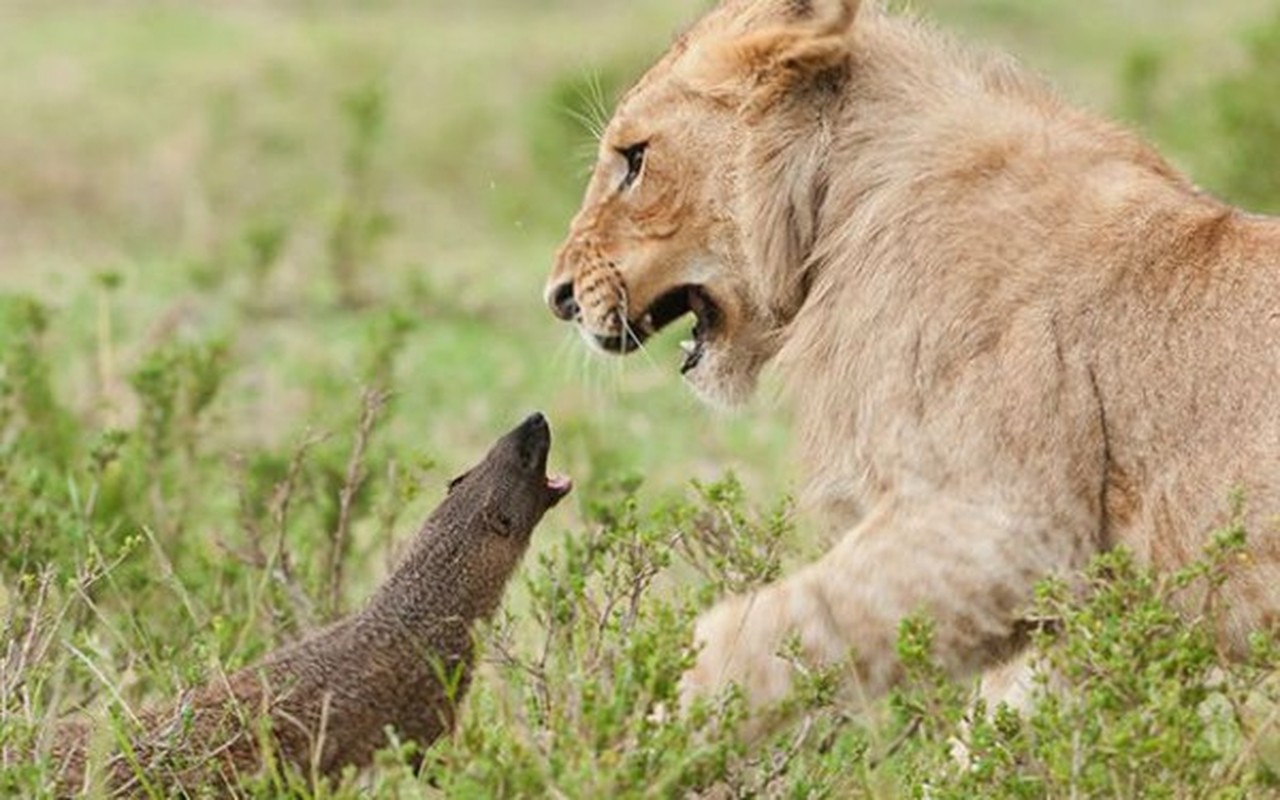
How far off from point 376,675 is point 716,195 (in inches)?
42.6

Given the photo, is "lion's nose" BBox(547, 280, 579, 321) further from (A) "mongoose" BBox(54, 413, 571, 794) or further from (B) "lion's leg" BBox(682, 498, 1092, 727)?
(B) "lion's leg" BBox(682, 498, 1092, 727)

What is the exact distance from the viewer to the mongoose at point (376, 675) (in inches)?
179

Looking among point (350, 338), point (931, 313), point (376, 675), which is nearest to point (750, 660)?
point (931, 313)

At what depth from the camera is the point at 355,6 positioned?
767 inches

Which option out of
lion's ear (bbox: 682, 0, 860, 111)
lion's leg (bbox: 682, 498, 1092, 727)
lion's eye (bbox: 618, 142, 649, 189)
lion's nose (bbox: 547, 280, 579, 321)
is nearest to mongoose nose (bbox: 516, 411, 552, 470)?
lion's nose (bbox: 547, 280, 579, 321)

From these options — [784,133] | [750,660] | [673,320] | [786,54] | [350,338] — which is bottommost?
[350,338]

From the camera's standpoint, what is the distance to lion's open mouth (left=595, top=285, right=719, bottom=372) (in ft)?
17.1

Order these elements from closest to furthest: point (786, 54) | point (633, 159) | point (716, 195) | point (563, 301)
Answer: point (786, 54)
point (716, 195)
point (633, 159)
point (563, 301)

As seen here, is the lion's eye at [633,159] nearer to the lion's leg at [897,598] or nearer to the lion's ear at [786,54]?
the lion's ear at [786,54]

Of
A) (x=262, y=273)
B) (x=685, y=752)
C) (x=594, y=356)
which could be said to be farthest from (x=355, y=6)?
(x=685, y=752)

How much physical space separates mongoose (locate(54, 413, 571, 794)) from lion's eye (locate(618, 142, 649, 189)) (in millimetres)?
694

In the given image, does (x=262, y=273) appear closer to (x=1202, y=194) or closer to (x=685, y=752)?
(x=1202, y=194)

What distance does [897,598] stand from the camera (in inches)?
176

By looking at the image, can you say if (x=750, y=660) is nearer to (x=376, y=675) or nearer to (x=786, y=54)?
(x=376, y=675)
